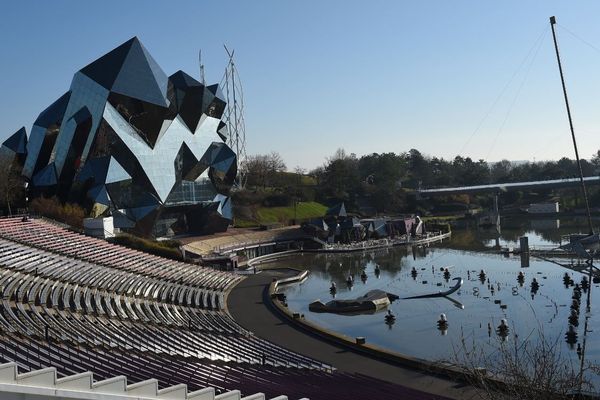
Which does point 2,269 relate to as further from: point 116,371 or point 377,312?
point 377,312

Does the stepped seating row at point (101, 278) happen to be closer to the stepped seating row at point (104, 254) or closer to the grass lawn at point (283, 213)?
the stepped seating row at point (104, 254)

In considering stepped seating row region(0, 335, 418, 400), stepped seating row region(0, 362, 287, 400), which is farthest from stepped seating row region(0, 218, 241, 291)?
stepped seating row region(0, 362, 287, 400)

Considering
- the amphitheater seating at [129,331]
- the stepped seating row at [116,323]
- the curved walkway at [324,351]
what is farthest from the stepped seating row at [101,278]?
the curved walkway at [324,351]

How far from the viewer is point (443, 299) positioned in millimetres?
40062

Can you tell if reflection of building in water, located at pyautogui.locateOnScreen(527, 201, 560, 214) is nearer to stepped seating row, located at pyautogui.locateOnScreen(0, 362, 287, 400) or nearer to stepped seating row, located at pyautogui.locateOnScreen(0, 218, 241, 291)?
stepped seating row, located at pyautogui.locateOnScreen(0, 218, 241, 291)

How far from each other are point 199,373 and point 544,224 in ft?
279

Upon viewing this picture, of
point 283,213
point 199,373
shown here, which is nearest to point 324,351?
point 199,373

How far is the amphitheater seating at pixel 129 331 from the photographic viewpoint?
1525cm

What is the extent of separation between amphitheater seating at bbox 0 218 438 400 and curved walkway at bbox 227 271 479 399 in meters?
0.94

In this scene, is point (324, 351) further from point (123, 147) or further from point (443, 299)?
point (123, 147)

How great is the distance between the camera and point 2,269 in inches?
1038

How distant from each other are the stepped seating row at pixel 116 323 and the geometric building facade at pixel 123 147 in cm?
2697

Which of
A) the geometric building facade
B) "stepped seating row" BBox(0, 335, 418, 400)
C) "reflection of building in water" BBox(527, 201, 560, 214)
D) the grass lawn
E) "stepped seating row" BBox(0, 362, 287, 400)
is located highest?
the geometric building facade

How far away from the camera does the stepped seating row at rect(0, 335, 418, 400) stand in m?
14.5
